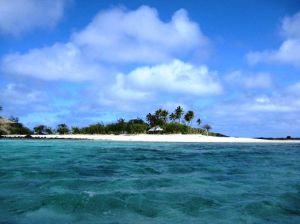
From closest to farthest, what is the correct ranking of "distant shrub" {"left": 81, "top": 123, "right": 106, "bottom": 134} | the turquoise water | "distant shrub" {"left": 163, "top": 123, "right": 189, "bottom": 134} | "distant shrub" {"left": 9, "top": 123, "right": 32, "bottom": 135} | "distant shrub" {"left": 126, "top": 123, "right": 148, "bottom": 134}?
the turquoise water < "distant shrub" {"left": 163, "top": 123, "right": 189, "bottom": 134} < "distant shrub" {"left": 9, "top": 123, "right": 32, "bottom": 135} < "distant shrub" {"left": 126, "top": 123, "right": 148, "bottom": 134} < "distant shrub" {"left": 81, "top": 123, "right": 106, "bottom": 134}

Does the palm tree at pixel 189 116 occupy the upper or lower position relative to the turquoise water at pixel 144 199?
upper

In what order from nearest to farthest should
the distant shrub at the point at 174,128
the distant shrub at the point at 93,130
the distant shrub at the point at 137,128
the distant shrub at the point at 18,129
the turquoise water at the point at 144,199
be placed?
the turquoise water at the point at 144,199 → the distant shrub at the point at 174,128 → the distant shrub at the point at 18,129 → the distant shrub at the point at 137,128 → the distant shrub at the point at 93,130

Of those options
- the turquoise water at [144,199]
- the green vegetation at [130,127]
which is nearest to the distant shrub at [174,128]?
the green vegetation at [130,127]

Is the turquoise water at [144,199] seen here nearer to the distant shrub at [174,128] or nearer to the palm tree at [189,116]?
the distant shrub at [174,128]

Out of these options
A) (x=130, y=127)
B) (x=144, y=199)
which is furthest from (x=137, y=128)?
(x=144, y=199)

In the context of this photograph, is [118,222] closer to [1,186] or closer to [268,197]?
[268,197]

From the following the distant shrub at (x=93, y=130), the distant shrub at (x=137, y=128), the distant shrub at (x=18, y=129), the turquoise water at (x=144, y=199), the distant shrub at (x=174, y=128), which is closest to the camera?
the turquoise water at (x=144, y=199)

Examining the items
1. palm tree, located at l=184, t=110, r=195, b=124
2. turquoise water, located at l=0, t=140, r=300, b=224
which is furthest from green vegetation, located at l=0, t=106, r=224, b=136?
turquoise water, located at l=0, t=140, r=300, b=224

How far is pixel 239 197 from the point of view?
42.3 ft

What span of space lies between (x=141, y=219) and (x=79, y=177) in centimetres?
782

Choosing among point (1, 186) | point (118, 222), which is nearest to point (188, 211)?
point (118, 222)

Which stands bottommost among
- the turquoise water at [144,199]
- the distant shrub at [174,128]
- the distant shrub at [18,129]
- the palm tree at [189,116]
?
the turquoise water at [144,199]

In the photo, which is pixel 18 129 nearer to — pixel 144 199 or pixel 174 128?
pixel 174 128

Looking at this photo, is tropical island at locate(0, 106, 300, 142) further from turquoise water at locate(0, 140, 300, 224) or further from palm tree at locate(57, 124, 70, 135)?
turquoise water at locate(0, 140, 300, 224)
